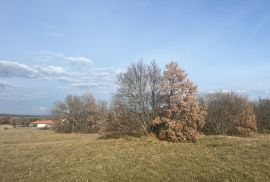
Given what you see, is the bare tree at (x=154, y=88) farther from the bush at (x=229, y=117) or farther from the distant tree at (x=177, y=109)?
the bush at (x=229, y=117)

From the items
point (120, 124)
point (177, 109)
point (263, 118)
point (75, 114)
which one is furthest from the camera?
point (75, 114)

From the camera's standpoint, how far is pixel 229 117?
5312 centimetres

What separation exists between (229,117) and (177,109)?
2308 centimetres

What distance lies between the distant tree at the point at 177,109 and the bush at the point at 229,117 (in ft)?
57.7

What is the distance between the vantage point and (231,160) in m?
16.7

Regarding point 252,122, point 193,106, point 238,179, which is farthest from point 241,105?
point 238,179

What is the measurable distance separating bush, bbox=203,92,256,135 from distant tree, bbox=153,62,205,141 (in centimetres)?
1758

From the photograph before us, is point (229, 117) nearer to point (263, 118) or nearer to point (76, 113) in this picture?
point (263, 118)

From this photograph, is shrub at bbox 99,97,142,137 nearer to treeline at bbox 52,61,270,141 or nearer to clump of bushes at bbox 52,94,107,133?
treeline at bbox 52,61,270,141

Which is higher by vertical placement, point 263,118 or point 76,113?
point 76,113

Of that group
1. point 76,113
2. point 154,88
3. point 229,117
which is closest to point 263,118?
point 229,117

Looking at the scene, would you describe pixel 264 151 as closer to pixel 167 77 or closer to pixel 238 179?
pixel 238 179

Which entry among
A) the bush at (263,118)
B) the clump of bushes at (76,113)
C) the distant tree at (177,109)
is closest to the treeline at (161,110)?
the distant tree at (177,109)

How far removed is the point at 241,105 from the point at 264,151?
36.1 meters
